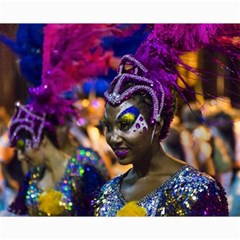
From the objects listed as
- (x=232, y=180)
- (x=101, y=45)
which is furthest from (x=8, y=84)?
(x=232, y=180)

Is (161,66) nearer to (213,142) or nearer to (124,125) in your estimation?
(124,125)

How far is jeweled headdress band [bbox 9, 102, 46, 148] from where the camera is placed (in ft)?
14.3

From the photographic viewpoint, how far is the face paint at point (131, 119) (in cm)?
317

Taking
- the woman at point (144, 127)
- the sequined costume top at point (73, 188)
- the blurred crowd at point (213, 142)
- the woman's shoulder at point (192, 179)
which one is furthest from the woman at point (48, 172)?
the woman's shoulder at point (192, 179)

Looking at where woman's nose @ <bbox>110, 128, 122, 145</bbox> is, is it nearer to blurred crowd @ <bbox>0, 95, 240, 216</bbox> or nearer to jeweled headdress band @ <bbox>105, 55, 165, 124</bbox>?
jeweled headdress band @ <bbox>105, 55, 165, 124</bbox>

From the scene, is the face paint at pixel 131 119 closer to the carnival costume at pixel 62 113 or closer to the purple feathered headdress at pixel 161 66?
the purple feathered headdress at pixel 161 66

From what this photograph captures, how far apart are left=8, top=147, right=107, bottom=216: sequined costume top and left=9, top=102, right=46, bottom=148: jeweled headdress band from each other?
0.22 metres

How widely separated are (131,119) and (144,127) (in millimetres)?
68

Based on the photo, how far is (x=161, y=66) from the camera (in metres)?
3.19

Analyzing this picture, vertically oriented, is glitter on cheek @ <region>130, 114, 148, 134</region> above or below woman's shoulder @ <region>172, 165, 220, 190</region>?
above

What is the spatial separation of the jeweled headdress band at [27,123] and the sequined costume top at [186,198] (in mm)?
1304

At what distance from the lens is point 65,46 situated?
4.30 meters

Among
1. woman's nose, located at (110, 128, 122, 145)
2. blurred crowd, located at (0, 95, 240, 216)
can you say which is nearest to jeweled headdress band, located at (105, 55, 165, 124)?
woman's nose, located at (110, 128, 122, 145)

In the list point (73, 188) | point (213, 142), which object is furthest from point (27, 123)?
point (213, 142)
